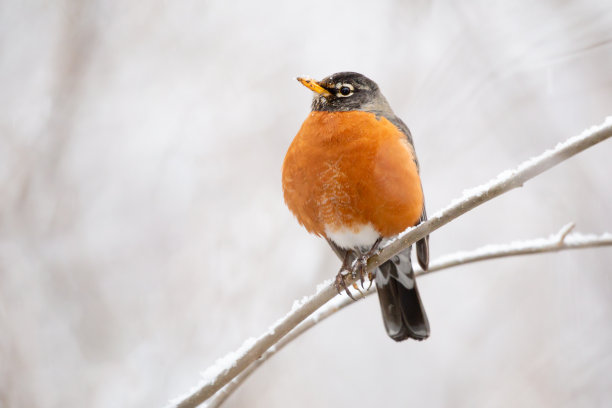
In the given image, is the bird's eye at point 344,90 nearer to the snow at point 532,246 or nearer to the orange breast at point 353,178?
the orange breast at point 353,178

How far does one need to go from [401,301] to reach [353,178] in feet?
2.90

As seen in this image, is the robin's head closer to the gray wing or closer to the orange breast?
the gray wing

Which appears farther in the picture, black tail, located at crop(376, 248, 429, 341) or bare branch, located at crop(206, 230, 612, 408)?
black tail, located at crop(376, 248, 429, 341)

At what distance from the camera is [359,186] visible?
2654 mm

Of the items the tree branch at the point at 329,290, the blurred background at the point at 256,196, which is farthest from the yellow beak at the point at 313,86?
the tree branch at the point at 329,290

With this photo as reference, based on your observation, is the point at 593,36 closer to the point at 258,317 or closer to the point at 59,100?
the point at 258,317

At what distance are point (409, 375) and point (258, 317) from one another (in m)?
1.49

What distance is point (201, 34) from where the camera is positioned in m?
4.11

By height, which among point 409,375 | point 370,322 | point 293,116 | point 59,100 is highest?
point 59,100

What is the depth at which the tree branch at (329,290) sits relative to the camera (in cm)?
162

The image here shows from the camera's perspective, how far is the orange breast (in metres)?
2.66

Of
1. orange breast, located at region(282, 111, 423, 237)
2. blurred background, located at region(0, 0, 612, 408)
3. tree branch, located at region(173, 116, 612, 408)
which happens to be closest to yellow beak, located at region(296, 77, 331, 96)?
orange breast, located at region(282, 111, 423, 237)

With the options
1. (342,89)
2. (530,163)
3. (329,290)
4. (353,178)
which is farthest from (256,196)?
(530,163)

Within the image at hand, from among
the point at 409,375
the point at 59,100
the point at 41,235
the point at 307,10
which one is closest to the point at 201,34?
the point at 307,10
